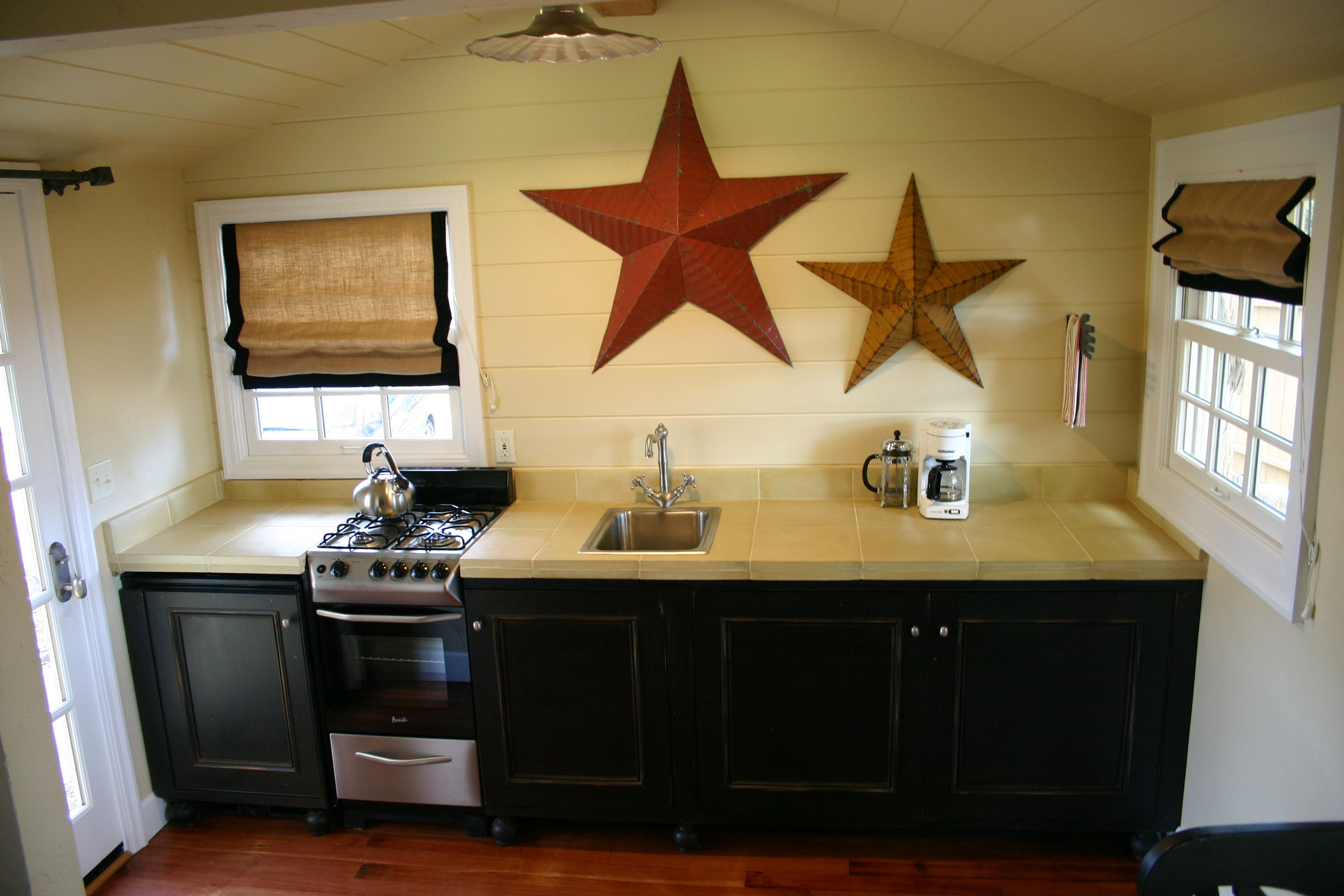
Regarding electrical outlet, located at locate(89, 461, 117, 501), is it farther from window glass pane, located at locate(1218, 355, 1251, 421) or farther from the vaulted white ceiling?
window glass pane, located at locate(1218, 355, 1251, 421)

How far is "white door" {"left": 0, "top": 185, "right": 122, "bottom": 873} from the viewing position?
272 cm

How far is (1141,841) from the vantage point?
2.88 metres

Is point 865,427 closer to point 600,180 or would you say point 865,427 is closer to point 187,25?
point 600,180

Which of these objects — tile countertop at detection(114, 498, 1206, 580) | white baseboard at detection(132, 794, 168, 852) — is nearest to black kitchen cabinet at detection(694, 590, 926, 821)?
tile countertop at detection(114, 498, 1206, 580)

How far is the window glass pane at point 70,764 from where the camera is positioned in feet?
9.52

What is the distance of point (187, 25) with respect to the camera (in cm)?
169

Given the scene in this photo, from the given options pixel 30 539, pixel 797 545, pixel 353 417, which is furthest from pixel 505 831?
pixel 30 539

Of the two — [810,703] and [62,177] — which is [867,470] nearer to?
[810,703]

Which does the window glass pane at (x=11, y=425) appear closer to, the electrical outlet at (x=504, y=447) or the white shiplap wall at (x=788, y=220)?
the white shiplap wall at (x=788, y=220)

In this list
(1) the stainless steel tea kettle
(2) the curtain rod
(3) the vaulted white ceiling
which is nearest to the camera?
(3) the vaulted white ceiling

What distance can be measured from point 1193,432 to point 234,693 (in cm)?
303

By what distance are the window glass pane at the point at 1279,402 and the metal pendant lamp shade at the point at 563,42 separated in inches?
65.5

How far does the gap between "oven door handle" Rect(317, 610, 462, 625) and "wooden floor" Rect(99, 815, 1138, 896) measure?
76cm

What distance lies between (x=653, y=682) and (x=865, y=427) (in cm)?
110
